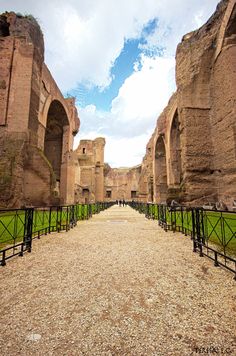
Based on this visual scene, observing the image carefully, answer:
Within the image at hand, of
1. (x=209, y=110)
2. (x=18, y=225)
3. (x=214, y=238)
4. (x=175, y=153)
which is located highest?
(x=209, y=110)

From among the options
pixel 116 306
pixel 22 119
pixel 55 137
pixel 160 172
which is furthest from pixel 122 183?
pixel 116 306

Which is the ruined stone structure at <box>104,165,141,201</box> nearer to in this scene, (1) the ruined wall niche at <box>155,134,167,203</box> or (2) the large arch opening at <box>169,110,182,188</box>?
(1) the ruined wall niche at <box>155,134,167,203</box>

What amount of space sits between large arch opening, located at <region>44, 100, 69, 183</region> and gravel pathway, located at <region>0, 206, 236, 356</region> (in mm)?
18156

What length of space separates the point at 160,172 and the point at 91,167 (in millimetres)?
15410

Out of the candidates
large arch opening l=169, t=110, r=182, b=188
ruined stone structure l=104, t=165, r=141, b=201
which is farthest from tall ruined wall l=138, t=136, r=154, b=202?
ruined stone structure l=104, t=165, r=141, b=201

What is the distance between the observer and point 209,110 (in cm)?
1205

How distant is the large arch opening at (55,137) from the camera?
67.2 feet

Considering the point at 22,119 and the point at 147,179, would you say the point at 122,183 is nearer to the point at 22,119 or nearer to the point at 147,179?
the point at 147,179

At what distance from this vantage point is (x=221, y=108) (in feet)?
36.1

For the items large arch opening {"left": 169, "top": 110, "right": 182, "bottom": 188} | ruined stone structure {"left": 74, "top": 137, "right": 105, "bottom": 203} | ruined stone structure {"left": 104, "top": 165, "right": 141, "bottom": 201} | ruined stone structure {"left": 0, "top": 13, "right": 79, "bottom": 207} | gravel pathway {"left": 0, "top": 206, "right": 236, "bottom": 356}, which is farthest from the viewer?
ruined stone structure {"left": 104, "top": 165, "right": 141, "bottom": 201}

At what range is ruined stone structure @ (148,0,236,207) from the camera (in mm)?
10266

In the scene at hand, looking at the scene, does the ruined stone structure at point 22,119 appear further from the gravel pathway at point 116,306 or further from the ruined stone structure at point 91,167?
the ruined stone structure at point 91,167

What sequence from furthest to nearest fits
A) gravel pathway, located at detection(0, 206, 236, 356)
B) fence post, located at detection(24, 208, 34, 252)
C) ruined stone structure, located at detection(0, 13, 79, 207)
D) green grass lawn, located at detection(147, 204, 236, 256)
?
1. ruined stone structure, located at detection(0, 13, 79, 207)
2. fence post, located at detection(24, 208, 34, 252)
3. green grass lawn, located at detection(147, 204, 236, 256)
4. gravel pathway, located at detection(0, 206, 236, 356)

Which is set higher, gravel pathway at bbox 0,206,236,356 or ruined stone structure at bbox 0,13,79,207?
ruined stone structure at bbox 0,13,79,207
